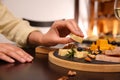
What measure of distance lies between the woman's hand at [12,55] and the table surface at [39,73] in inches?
1.3

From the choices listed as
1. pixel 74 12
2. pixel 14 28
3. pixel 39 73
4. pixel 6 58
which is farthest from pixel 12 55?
pixel 74 12

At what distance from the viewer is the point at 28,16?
311cm

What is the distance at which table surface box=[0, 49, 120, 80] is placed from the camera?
0.51 m

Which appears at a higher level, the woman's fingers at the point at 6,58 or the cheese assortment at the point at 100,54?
the cheese assortment at the point at 100,54

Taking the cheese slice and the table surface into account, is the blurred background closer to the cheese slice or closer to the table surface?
the cheese slice

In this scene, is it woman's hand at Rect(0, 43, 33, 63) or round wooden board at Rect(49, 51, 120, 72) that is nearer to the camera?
round wooden board at Rect(49, 51, 120, 72)

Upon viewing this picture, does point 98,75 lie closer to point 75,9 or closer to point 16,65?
point 16,65

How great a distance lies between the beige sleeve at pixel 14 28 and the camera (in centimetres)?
99

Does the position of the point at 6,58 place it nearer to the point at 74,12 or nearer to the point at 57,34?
the point at 57,34

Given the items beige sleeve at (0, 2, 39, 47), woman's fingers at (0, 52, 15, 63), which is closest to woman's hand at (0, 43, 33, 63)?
woman's fingers at (0, 52, 15, 63)

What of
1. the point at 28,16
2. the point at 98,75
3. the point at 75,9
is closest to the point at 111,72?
the point at 98,75

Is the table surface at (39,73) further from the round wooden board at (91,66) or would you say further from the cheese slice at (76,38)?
the cheese slice at (76,38)

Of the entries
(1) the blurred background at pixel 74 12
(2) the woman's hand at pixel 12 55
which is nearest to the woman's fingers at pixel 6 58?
(2) the woman's hand at pixel 12 55

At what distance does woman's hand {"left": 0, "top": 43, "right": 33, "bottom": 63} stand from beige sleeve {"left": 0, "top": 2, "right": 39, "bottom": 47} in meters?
0.21
